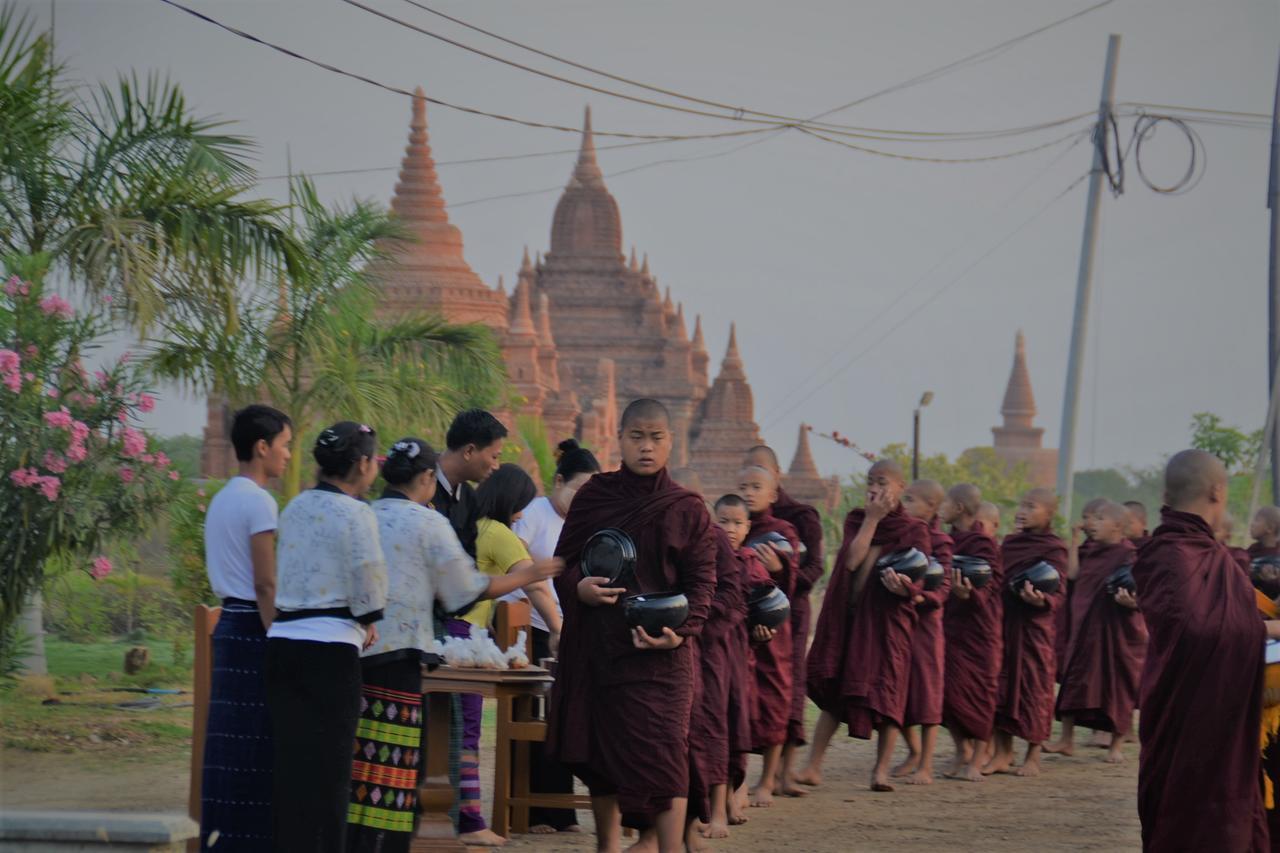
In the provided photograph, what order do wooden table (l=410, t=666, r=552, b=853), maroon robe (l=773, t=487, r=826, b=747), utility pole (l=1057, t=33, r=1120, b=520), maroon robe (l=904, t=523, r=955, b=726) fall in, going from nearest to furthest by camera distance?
wooden table (l=410, t=666, r=552, b=853) → maroon robe (l=773, t=487, r=826, b=747) → maroon robe (l=904, t=523, r=955, b=726) → utility pole (l=1057, t=33, r=1120, b=520)

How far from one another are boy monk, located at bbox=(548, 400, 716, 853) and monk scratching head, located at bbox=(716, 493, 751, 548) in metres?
1.90

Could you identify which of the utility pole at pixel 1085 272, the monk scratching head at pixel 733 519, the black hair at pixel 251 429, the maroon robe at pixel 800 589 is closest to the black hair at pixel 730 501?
the monk scratching head at pixel 733 519

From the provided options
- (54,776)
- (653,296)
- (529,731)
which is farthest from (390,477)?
(653,296)

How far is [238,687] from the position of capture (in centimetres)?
603

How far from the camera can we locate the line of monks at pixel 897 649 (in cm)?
630

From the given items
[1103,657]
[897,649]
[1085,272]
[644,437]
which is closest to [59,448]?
[897,649]

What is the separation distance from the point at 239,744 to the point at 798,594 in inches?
175

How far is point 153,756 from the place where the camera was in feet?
35.1

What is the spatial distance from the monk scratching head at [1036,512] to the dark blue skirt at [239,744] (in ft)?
22.8

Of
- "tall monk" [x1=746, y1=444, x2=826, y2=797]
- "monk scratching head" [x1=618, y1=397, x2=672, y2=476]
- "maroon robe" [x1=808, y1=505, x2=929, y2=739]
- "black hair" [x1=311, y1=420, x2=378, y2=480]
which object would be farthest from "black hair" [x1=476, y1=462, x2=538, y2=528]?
"maroon robe" [x1=808, y1=505, x2=929, y2=739]

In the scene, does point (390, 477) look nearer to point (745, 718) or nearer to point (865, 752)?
point (745, 718)

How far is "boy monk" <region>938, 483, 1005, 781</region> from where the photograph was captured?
1087 cm

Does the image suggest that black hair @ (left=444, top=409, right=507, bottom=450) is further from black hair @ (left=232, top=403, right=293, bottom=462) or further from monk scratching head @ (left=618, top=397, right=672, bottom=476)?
black hair @ (left=232, top=403, right=293, bottom=462)

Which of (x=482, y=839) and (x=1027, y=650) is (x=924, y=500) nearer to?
(x=1027, y=650)
